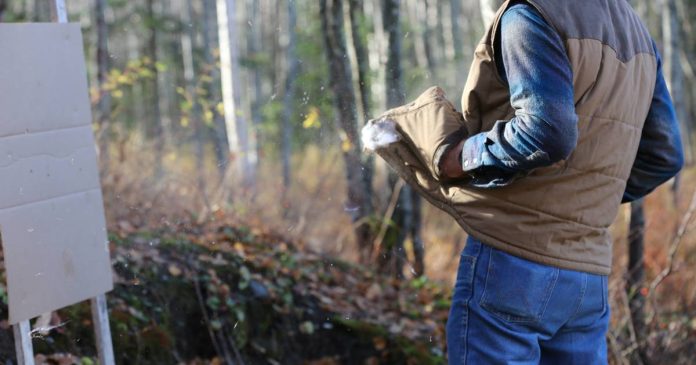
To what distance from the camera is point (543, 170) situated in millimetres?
2152

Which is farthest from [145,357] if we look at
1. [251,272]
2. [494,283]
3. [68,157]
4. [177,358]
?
[494,283]

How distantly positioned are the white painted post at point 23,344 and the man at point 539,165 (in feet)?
5.04

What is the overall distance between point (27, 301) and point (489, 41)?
6.08 feet

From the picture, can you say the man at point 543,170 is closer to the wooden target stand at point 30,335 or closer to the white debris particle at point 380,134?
the white debris particle at point 380,134

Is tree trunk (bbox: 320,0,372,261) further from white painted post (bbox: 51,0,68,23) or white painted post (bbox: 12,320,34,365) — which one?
white painted post (bbox: 12,320,34,365)

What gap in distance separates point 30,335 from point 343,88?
3129 mm

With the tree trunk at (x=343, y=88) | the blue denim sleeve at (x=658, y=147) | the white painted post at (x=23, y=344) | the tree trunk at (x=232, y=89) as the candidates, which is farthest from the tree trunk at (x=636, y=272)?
the tree trunk at (x=232, y=89)

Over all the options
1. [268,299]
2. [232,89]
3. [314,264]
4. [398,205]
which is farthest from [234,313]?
[232,89]

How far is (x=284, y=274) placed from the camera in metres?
4.51

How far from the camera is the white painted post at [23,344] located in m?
2.64

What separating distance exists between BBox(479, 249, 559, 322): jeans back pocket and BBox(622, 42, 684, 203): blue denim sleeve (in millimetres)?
643

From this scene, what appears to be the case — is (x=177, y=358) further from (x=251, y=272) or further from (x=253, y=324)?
(x=251, y=272)

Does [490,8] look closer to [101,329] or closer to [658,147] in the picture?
[658,147]

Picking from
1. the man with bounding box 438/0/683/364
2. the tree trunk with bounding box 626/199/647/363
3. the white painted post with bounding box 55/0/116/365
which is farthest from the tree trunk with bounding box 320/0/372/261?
the man with bounding box 438/0/683/364
